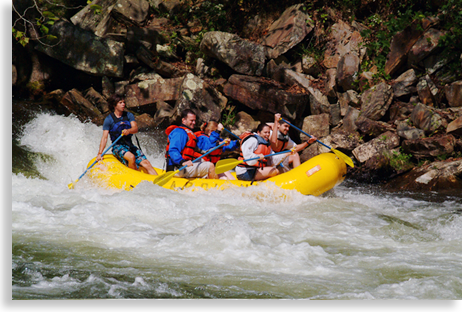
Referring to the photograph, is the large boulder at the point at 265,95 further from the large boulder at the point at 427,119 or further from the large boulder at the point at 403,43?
the large boulder at the point at 427,119

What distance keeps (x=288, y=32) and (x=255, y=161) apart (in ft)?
17.5

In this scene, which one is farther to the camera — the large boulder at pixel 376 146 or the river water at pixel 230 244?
the large boulder at pixel 376 146

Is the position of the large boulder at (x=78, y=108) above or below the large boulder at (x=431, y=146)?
above

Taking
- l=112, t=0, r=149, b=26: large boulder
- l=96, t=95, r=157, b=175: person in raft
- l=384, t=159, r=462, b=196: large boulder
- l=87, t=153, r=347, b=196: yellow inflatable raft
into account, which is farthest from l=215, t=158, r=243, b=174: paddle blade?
l=112, t=0, r=149, b=26: large boulder

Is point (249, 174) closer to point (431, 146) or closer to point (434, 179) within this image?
point (434, 179)

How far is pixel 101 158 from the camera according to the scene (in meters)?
5.52

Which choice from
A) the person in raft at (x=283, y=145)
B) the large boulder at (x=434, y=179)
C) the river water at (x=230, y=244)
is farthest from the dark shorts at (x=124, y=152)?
the large boulder at (x=434, y=179)

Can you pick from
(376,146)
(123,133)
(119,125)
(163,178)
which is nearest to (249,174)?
(163,178)

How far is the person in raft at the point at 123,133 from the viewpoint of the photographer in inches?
215

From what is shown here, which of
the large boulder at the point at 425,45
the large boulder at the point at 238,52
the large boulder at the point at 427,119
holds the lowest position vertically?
the large boulder at the point at 427,119

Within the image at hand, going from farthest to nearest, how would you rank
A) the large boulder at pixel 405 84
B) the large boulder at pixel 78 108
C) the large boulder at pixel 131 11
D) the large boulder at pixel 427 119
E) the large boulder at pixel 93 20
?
the large boulder at pixel 93 20 → the large boulder at pixel 131 11 → the large boulder at pixel 78 108 → the large boulder at pixel 405 84 → the large boulder at pixel 427 119

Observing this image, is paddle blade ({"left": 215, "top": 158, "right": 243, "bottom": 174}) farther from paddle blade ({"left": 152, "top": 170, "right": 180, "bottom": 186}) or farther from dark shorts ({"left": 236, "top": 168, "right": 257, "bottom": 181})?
paddle blade ({"left": 152, "top": 170, "right": 180, "bottom": 186})

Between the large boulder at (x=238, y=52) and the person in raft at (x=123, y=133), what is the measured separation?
435 cm

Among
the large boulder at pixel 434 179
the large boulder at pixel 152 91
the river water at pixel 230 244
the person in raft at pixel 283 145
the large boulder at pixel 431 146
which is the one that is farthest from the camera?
the large boulder at pixel 152 91
